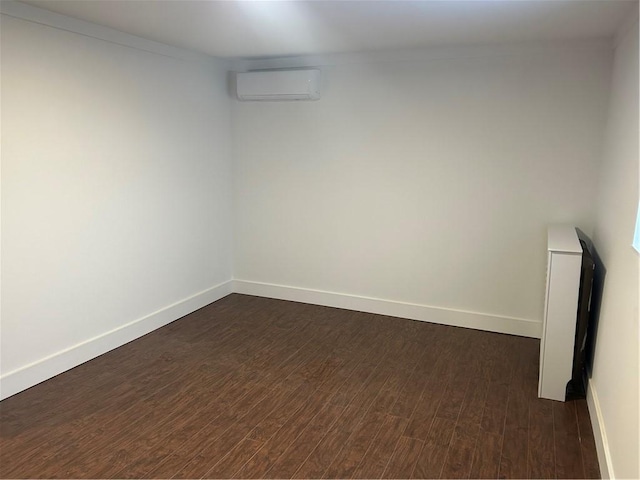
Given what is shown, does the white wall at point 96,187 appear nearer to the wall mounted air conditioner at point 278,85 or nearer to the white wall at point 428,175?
the wall mounted air conditioner at point 278,85

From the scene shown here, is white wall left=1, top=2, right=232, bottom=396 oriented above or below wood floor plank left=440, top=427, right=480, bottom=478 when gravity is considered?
above

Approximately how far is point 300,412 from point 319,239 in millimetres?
2085

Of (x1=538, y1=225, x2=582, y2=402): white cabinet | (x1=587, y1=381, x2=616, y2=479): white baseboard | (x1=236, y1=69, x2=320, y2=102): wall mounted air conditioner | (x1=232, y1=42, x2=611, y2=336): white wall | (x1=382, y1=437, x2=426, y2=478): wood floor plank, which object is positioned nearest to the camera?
(x1=587, y1=381, x2=616, y2=479): white baseboard

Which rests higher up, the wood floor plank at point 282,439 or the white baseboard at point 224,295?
the white baseboard at point 224,295

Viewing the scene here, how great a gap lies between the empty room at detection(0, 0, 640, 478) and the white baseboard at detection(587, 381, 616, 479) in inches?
1.0

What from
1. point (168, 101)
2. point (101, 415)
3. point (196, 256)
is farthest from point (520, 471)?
point (168, 101)

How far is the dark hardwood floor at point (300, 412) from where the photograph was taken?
7.96ft

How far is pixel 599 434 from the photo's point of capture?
2504mm

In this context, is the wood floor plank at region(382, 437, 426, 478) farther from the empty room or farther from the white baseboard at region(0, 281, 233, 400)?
the white baseboard at region(0, 281, 233, 400)

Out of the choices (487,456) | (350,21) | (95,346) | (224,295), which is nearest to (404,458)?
(487,456)

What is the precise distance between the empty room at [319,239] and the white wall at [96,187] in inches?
0.6

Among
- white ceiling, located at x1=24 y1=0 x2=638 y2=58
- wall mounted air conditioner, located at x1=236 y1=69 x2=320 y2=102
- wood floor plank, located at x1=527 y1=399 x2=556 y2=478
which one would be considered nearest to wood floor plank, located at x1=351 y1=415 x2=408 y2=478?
wood floor plank, located at x1=527 y1=399 x2=556 y2=478

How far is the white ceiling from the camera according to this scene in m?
2.69

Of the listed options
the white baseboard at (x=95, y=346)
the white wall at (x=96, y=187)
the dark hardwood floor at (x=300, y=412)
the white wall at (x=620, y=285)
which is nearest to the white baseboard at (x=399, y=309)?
the dark hardwood floor at (x=300, y=412)
